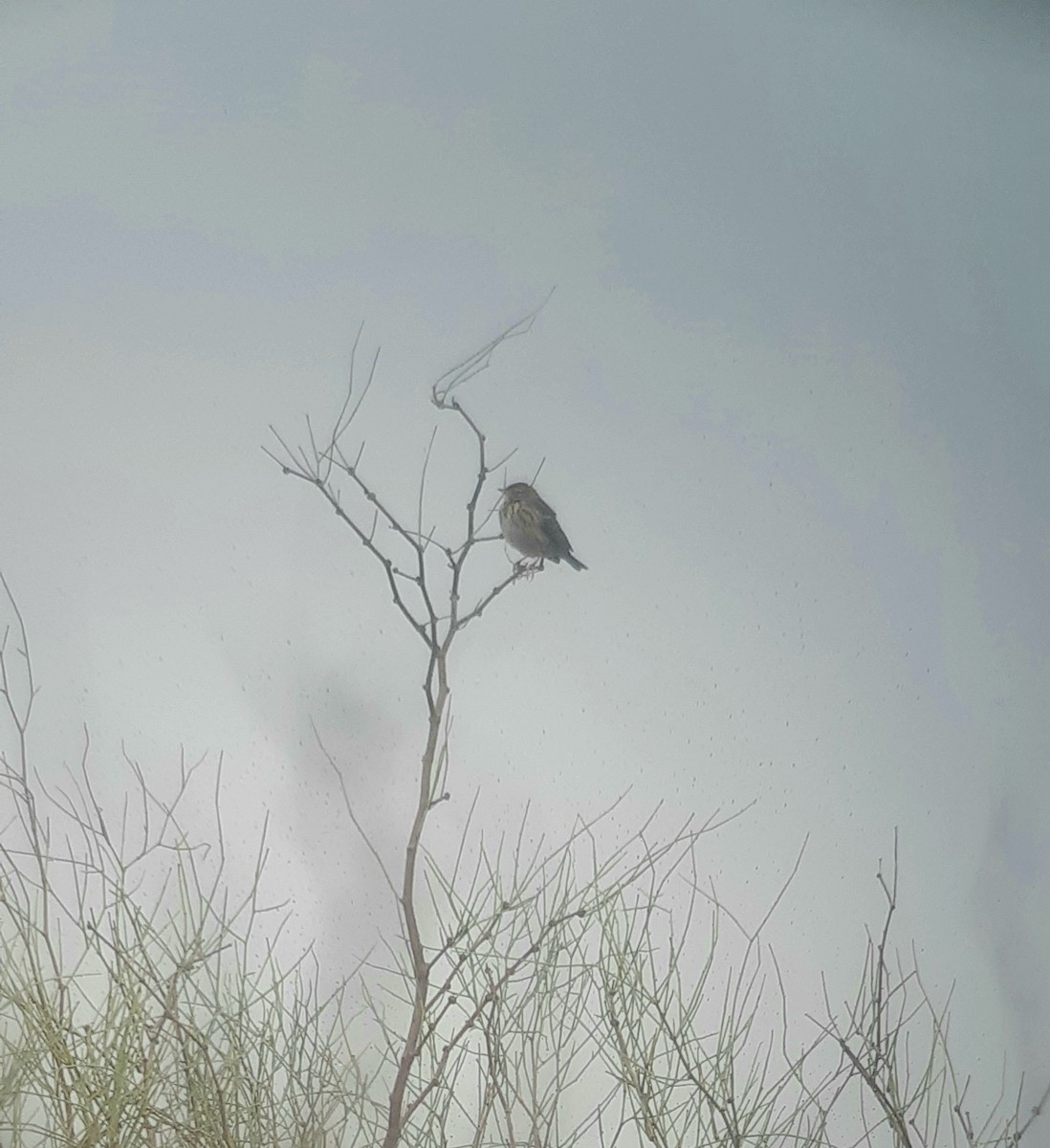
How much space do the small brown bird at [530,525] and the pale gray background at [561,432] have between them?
0.08 metres

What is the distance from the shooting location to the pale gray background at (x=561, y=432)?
165cm

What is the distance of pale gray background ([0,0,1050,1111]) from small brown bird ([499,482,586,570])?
0.08 m

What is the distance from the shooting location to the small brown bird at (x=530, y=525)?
156 centimetres

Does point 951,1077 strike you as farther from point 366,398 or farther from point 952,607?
point 366,398

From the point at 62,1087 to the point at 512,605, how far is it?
29.7 inches

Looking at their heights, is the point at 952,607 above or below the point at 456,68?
below

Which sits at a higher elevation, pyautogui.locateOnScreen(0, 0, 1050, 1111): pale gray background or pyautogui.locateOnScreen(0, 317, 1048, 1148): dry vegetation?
pyautogui.locateOnScreen(0, 0, 1050, 1111): pale gray background

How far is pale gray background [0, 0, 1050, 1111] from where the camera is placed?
165 cm

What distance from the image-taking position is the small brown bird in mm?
1563

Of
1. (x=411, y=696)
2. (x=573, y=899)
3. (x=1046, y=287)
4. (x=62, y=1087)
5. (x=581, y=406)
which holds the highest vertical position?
(x=1046, y=287)

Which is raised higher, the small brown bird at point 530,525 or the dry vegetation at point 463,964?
the small brown bird at point 530,525

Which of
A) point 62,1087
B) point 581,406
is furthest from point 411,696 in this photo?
point 62,1087

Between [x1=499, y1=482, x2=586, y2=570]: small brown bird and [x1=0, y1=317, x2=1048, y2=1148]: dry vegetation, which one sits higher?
[x1=499, y1=482, x2=586, y2=570]: small brown bird

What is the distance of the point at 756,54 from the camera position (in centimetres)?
173
